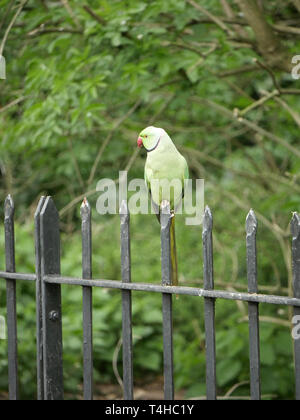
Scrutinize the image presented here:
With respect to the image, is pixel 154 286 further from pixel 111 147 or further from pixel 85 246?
pixel 111 147

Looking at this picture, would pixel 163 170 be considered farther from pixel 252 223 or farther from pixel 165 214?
pixel 252 223

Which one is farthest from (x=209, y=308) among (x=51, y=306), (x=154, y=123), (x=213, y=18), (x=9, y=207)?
(x=154, y=123)

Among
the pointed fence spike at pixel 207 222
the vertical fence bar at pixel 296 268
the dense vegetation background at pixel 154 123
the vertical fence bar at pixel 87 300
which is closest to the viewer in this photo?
the vertical fence bar at pixel 296 268

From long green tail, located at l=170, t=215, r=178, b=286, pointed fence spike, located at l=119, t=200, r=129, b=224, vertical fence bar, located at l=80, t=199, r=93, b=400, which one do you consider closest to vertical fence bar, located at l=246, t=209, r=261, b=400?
long green tail, located at l=170, t=215, r=178, b=286

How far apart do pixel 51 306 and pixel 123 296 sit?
37 centimetres

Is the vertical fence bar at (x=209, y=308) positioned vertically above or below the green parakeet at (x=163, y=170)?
below

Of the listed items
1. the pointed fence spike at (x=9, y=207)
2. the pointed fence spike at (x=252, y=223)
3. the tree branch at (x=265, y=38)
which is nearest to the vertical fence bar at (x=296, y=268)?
the pointed fence spike at (x=252, y=223)

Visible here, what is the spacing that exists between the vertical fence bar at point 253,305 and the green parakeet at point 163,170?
24cm

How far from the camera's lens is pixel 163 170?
71.2 inches

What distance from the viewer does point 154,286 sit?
2.01m

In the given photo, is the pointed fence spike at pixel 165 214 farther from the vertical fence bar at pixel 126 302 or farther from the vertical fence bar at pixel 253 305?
the vertical fence bar at pixel 253 305

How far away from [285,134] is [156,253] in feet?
5.90

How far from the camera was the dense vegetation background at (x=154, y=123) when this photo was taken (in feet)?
11.7
